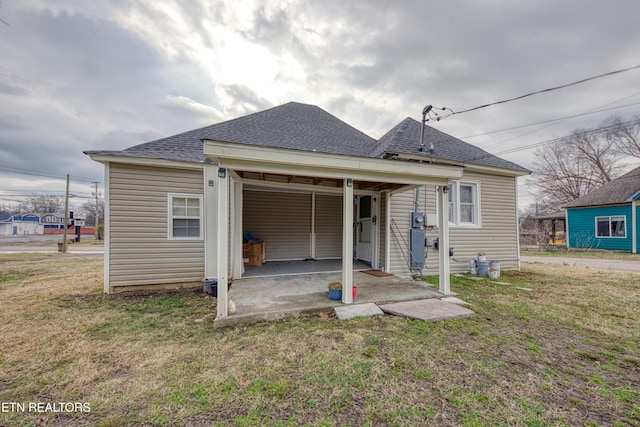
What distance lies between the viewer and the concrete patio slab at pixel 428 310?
3.81 metres

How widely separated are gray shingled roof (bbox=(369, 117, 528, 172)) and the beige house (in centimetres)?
6

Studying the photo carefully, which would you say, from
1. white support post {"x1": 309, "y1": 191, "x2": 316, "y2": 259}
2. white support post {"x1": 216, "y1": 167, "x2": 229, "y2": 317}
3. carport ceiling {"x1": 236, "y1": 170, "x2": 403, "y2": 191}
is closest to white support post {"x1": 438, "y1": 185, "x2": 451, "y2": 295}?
carport ceiling {"x1": 236, "y1": 170, "x2": 403, "y2": 191}

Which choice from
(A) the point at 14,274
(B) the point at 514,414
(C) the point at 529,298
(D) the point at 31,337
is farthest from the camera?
(A) the point at 14,274

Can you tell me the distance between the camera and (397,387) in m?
2.20

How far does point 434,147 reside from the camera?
7.35m

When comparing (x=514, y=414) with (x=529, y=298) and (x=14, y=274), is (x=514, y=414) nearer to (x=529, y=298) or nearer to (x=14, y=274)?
(x=529, y=298)

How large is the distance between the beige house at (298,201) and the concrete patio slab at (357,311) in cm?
27

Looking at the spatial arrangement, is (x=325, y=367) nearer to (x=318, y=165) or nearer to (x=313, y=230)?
(x=318, y=165)

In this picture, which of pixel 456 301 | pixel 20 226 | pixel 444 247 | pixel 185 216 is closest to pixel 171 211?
pixel 185 216

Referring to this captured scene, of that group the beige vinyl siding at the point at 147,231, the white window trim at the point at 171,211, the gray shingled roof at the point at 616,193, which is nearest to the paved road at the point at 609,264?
the gray shingled roof at the point at 616,193

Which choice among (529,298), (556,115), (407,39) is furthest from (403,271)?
(556,115)

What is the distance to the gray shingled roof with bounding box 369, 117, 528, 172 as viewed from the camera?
21.8 ft

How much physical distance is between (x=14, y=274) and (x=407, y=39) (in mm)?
13769

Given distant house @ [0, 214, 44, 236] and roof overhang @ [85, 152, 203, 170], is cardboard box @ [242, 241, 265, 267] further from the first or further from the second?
distant house @ [0, 214, 44, 236]
